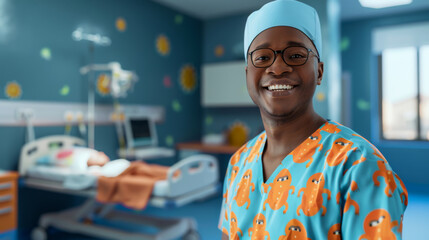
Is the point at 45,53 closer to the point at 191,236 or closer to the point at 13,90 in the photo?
the point at 13,90

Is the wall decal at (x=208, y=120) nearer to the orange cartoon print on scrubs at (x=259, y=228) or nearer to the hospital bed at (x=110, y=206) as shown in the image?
the hospital bed at (x=110, y=206)

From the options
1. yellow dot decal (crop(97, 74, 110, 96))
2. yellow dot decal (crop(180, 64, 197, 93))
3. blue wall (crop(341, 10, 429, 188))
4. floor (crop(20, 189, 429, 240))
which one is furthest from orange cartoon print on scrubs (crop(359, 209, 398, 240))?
blue wall (crop(341, 10, 429, 188))

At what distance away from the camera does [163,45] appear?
3.84m

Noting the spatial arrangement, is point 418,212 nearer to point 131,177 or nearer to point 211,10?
point 131,177

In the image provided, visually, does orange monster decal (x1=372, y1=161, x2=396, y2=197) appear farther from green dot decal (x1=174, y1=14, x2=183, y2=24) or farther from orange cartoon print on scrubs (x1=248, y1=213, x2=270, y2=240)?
green dot decal (x1=174, y1=14, x2=183, y2=24)

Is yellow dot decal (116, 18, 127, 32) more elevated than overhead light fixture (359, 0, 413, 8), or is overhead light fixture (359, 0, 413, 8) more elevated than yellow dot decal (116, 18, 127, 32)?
yellow dot decal (116, 18, 127, 32)

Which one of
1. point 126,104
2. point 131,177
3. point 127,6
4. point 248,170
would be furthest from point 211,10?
point 248,170

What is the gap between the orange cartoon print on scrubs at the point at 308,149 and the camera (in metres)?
0.65

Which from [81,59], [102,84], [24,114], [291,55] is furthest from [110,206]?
[291,55]

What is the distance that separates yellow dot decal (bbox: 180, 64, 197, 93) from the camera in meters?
4.13

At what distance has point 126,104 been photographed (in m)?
3.34

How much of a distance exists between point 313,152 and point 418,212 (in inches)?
63.2

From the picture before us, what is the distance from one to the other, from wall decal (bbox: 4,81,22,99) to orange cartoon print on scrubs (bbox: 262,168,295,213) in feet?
7.94

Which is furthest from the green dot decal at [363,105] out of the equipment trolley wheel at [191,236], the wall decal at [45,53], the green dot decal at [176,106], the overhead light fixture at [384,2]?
the wall decal at [45,53]
